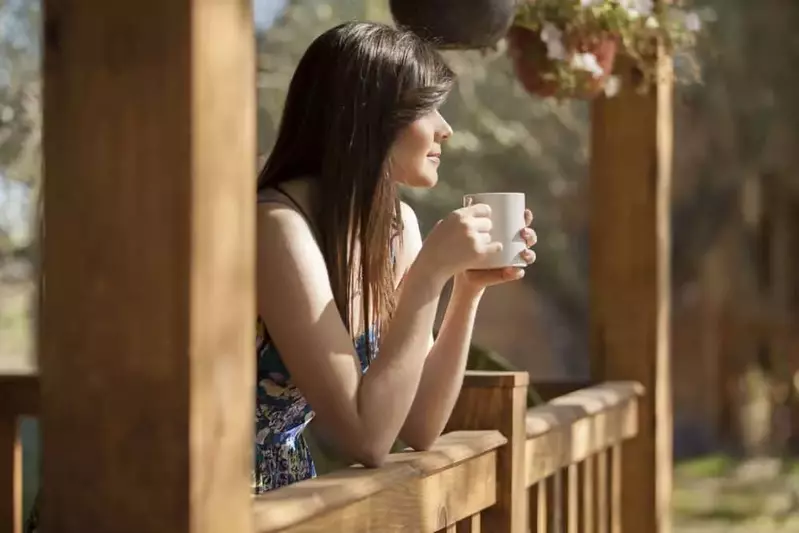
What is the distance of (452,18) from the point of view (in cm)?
263

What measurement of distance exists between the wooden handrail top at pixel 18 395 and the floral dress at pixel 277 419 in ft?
1.82

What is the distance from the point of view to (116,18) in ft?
3.63

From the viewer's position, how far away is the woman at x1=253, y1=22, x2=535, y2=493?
Answer: 164cm

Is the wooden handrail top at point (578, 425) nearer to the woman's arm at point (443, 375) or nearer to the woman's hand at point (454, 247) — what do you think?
the woman's arm at point (443, 375)

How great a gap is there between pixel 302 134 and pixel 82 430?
0.81m

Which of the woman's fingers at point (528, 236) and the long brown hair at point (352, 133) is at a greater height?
the long brown hair at point (352, 133)

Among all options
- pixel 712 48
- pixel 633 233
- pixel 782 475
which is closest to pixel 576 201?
pixel 712 48

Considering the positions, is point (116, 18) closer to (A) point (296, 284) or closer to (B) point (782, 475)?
(A) point (296, 284)

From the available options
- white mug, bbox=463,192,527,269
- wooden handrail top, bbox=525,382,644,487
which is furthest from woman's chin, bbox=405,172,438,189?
wooden handrail top, bbox=525,382,644,487

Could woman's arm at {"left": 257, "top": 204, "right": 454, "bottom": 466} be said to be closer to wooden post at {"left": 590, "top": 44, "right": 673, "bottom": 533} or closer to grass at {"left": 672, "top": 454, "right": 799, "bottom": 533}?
wooden post at {"left": 590, "top": 44, "right": 673, "bottom": 533}

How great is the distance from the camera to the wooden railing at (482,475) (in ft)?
4.80

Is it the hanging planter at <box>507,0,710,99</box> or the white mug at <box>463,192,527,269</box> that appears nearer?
the white mug at <box>463,192,527,269</box>

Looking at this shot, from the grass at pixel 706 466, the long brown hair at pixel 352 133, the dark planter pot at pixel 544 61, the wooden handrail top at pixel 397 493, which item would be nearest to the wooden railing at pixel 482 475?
the wooden handrail top at pixel 397 493

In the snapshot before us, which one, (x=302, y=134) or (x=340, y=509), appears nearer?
(x=340, y=509)
